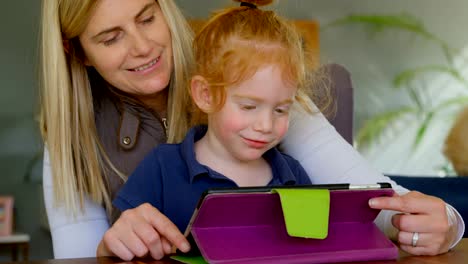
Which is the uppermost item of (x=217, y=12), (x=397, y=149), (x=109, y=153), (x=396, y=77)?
(x=217, y=12)

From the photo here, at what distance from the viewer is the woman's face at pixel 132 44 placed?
5.32ft

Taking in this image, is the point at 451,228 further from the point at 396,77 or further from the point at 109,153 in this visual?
the point at 396,77

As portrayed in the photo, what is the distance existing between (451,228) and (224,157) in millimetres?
421

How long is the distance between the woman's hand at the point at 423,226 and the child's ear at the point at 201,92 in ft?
1.34

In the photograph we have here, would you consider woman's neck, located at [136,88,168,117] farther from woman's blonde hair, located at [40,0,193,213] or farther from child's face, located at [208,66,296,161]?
child's face, located at [208,66,296,161]

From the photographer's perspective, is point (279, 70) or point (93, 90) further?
point (93, 90)

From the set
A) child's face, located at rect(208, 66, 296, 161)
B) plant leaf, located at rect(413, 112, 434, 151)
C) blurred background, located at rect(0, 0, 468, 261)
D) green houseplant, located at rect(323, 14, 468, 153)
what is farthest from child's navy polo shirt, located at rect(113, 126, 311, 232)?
plant leaf, located at rect(413, 112, 434, 151)

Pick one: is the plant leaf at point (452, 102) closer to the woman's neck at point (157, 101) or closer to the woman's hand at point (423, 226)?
the woman's neck at point (157, 101)

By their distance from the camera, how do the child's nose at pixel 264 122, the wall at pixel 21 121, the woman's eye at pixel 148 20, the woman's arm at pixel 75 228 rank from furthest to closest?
the wall at pixel 21 121, the woman's eye at pixel 148 20, the woman's arm at pixel 75 228, the child's nose at pixel 264 122

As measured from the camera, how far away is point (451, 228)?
1.23 m

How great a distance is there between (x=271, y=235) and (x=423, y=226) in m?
0.25

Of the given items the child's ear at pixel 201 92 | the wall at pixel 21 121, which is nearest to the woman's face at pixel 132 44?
the child's ear at pixel 201 92

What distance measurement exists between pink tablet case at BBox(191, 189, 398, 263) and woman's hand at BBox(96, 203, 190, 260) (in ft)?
0.30

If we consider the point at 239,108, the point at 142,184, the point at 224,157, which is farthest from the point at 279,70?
the point at 142,184
